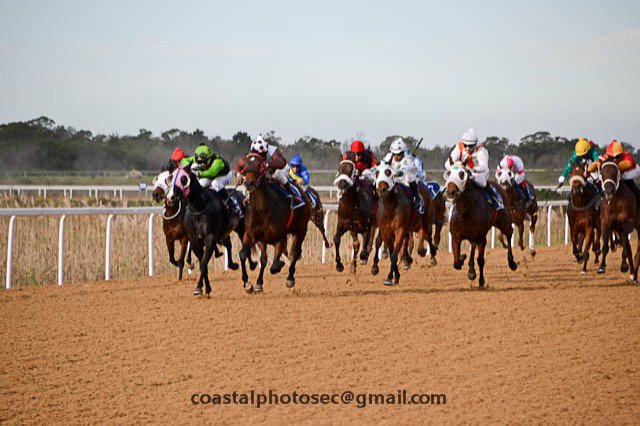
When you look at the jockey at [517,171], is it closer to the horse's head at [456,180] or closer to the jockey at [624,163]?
the jockey at [624,163]

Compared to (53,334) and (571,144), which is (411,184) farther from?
(571,144)

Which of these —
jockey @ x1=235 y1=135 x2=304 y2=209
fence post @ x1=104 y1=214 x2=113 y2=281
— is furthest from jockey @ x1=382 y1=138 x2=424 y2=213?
fence post @ x1=104 y1=214 x2=113 y2=281

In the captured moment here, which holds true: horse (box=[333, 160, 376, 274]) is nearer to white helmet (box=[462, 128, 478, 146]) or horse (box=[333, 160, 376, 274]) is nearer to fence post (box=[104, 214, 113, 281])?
white helmet (box=[462, 128, 478, 146])

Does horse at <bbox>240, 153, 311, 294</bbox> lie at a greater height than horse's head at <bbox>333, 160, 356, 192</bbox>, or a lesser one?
lesser

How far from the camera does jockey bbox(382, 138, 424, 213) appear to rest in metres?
13.7

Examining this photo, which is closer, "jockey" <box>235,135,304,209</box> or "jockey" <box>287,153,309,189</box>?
"jockey" <box>235,135,304,209</box>

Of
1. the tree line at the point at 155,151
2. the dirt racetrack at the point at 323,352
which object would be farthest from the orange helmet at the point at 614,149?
the tree line at the point at 155,151

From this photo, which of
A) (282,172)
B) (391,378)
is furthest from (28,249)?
(391,378)

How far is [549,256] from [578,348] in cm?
1117

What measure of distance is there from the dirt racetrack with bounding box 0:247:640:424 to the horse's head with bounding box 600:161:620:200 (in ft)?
4.62

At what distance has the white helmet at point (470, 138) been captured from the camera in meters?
13.2

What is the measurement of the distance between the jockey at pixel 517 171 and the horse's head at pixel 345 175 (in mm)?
5065

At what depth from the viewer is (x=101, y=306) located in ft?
37.5

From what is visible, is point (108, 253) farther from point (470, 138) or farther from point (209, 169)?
point (470, 138)
